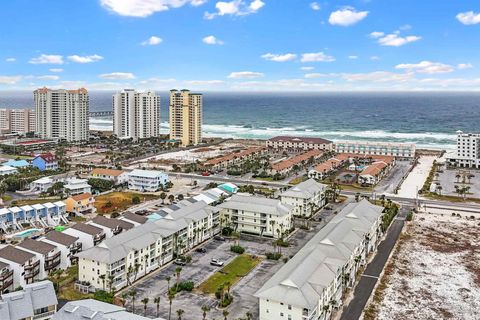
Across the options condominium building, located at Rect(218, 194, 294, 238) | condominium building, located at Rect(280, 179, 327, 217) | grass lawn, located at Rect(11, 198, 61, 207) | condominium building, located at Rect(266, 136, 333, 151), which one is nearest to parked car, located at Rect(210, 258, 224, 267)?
condominium building, located at Rect(218, 194, 294, 238)

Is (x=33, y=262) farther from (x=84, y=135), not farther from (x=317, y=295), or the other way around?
(x=84, y=135)

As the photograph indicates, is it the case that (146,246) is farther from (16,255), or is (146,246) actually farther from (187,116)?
(187,116)

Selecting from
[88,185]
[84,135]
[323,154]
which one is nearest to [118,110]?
[84,135]

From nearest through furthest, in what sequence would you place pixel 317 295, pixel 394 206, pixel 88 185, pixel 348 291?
1. pixel 317 295
2. pixel 348 291
3. pixel 394 206
4. pixel 88 185

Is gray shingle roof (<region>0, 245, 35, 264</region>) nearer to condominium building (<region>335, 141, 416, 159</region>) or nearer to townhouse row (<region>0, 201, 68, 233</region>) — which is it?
townhouse row (<region>0, 201, 68, 233</region>)

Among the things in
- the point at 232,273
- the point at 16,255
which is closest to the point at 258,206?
the point at 232,273

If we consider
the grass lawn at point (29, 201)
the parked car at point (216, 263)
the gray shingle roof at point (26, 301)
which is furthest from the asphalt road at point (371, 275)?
the grass lawn at point (29, 201)
